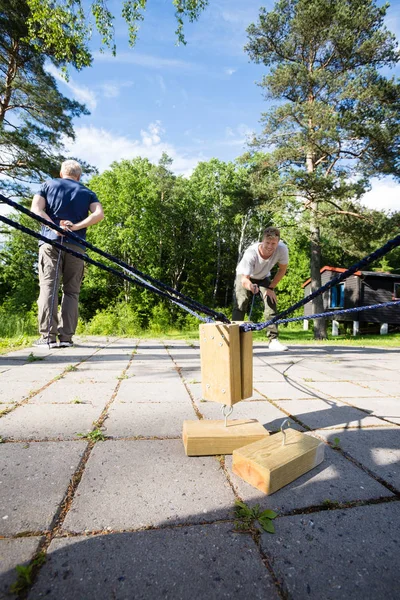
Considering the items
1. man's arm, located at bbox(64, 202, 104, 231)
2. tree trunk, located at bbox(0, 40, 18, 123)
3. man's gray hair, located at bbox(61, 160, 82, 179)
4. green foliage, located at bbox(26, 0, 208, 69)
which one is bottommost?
man's arm, located at bbox(64, 202, 104, 231)

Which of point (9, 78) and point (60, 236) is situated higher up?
point (9, 78)

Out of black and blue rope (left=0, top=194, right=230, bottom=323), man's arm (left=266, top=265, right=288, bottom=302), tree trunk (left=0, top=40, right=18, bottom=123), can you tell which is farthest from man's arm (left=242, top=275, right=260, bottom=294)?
tree trunk (left=0, top=40, right=18, bottom=123)

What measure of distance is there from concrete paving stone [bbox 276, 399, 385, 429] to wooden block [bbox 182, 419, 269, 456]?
→ 1.69 ft

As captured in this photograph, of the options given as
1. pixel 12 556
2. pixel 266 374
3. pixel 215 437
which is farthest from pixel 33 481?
pixel 266 374

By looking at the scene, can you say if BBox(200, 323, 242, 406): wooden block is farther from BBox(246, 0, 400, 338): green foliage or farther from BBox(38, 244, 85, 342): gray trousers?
BBox(246, 0, 400, 338): green foliage

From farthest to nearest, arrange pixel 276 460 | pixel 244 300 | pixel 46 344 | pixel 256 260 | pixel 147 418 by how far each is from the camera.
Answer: pixel 244 300 < pixel 256 260 < pixel 46 344 < pixel 147 418 < pixel 276 460

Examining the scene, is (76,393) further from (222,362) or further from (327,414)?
(327,414)

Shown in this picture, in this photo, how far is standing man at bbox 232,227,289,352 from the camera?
4168 millimetres

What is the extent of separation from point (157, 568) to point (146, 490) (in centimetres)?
35

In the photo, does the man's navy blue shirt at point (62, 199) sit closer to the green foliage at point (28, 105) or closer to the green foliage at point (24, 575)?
the green foliage at point (24, 575)

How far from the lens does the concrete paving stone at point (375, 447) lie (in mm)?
1358

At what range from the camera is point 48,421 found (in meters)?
1.81

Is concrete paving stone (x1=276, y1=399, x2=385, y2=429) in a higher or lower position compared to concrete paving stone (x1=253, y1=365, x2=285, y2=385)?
lower

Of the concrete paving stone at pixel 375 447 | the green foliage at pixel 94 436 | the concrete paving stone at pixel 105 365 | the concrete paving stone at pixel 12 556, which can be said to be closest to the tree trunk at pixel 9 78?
the concrete paving stone at pixel 105 365
